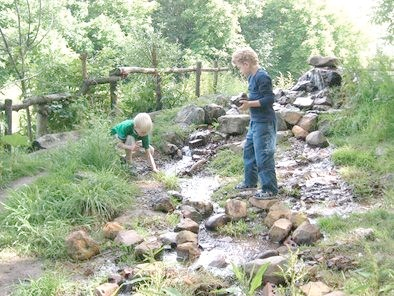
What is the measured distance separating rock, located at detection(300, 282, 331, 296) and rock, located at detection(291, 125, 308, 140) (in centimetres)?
404

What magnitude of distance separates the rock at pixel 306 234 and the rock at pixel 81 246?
1.66 m

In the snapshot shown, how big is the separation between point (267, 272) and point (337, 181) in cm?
237

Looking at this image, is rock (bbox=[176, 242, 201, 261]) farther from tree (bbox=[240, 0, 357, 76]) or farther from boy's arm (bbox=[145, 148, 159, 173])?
tree (bbox=[240, 0, 357, 76])

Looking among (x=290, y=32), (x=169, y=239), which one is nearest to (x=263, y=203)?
(x=169, y=239)

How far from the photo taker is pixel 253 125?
469cm

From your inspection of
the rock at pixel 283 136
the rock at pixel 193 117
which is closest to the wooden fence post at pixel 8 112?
the rock at pixel 193 117

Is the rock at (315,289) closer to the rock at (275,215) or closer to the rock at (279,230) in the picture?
the rock at (279,230)

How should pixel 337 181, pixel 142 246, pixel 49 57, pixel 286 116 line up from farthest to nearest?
pixel 49 57, pixel 286 116, pixel 337 181, pixel 142 246

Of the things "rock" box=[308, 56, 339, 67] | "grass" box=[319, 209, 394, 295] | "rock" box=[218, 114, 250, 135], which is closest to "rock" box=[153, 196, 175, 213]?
"grass" box=[319, 209, 394, 295]

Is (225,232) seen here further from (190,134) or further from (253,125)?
(190,134)

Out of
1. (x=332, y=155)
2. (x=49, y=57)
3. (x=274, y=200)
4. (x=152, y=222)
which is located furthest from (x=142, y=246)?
(x=49, y=57)

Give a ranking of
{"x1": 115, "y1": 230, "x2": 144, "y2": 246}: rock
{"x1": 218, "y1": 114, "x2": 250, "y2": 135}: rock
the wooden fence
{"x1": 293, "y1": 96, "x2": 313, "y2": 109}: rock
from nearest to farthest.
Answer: {"x1": 115, "y1": 230, "x2": 144, "y2": 246}: rock < the wooden fence < {"x1": 218, "y1": 114, "x2": 250, "y2": 135}: rock < {"x1": 293, "y1": 96, "x2": 313, "y2": 109}: rock

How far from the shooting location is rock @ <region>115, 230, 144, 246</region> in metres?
3.68

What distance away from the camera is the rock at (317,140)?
626 centimetres
